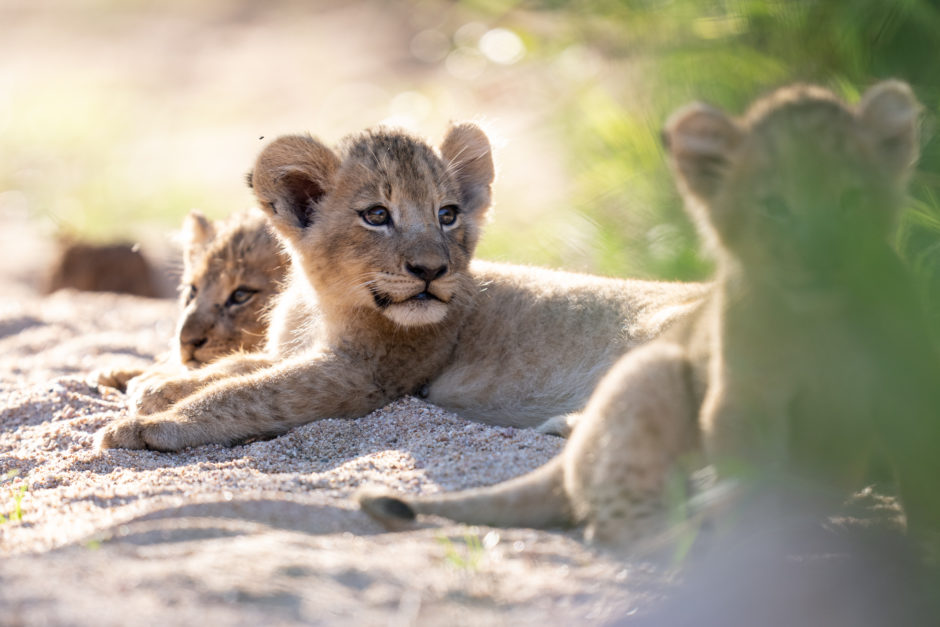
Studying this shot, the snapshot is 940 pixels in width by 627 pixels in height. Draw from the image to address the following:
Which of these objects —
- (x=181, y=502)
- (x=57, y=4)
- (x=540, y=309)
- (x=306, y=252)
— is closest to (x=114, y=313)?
(x=306, y=252)

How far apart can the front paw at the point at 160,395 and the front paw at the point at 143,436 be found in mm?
481

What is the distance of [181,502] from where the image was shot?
3.52 m

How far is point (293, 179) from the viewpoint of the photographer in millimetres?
5500

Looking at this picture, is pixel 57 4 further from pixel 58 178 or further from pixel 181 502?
pixel 181 502

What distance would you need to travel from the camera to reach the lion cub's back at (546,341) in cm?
515

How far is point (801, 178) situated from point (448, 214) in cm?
286

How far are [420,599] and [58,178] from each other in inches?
563

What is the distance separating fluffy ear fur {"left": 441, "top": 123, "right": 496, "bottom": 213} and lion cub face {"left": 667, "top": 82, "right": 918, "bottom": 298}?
2.65 m

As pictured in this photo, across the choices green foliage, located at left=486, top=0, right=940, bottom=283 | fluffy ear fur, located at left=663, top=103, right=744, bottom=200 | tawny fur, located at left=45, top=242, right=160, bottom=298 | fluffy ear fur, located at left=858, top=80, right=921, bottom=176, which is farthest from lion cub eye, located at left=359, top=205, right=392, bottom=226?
tawny fur, located at left=45, top=242, right=160, bottom=298

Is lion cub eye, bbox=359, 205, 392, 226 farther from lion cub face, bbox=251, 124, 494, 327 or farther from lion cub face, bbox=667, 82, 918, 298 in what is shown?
lion cub face, bbox=667, 82, 918, 298

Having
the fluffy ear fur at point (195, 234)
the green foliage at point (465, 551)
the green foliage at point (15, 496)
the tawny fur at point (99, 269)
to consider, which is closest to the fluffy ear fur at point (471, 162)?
the fluffy ear fur at point (195, 234)

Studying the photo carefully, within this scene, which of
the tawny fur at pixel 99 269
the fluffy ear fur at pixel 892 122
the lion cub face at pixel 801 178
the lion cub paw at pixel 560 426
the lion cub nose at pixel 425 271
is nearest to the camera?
the lion cub face at pixel 801 178

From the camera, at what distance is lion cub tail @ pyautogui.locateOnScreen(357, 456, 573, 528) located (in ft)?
10.9

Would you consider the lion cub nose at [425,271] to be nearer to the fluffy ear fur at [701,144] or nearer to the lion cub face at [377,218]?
the lion cub face at [377,218]
